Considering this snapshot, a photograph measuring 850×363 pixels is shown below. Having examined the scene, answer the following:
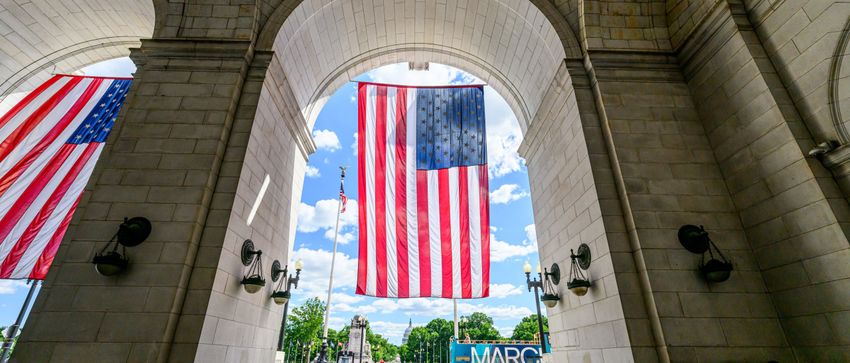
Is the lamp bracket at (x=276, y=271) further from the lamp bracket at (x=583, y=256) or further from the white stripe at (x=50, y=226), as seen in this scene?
the lamp bracket at (x=583, y=256)

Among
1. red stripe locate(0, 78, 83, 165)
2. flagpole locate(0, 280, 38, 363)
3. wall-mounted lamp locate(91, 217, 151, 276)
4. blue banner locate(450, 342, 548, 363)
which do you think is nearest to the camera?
wall-mounted lamp locate(91, 217, 151, 276)

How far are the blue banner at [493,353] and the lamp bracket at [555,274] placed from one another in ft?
46.8

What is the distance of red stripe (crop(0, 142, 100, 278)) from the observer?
7531 millimetres

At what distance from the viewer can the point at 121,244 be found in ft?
16.2

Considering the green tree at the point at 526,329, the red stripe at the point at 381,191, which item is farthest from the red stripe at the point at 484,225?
the green tree at the point at 526,329

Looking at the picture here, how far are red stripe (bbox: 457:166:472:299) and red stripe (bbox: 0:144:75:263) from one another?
9913mm

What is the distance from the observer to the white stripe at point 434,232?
29.2 feet

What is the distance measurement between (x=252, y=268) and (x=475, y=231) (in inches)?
215

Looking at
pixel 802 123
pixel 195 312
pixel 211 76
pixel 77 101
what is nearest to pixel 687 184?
pixel 802 123

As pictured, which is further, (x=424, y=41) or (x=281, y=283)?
(x=424, y=41)

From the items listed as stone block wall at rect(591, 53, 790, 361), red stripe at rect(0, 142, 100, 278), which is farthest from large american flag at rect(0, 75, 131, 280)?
stone block wall at rect(591, 53, 790, 361)

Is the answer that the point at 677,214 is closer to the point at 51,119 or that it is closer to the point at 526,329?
the point at 51,119

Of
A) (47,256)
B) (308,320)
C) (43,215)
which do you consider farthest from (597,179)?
(308,320)

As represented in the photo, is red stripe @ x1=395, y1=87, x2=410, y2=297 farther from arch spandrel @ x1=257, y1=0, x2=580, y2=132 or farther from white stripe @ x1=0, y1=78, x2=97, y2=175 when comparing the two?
white stripe @ x1=0, y1=78, x2=97, y2=175
